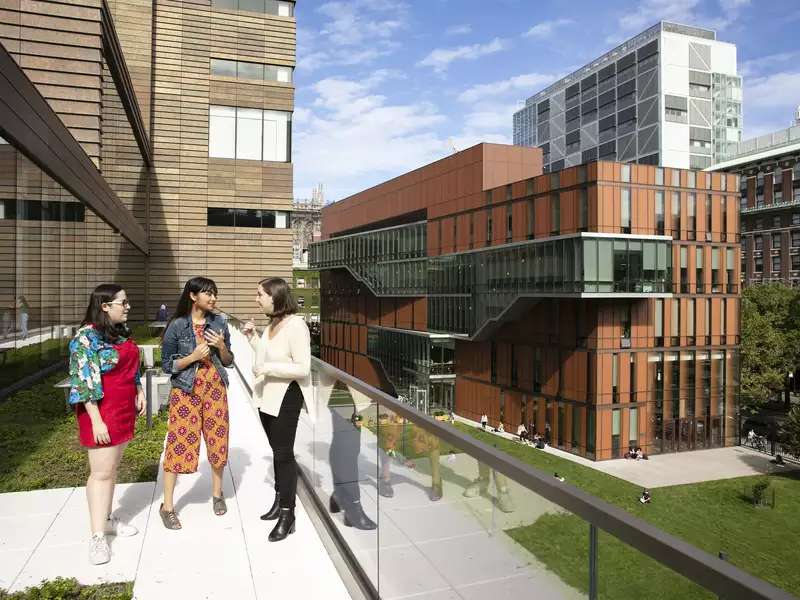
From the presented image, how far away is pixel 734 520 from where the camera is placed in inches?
1035

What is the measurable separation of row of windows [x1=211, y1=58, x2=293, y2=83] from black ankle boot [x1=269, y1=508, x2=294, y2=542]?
29308mm

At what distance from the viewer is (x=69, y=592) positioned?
11.9ft

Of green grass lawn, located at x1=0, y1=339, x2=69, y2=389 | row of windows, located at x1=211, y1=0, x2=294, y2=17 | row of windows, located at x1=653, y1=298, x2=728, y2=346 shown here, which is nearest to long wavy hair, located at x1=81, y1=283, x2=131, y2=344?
green grass lawn, located at x1=0, y1=339, x2=69, y2=389

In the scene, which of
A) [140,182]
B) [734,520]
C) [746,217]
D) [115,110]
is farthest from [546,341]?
[746,217]

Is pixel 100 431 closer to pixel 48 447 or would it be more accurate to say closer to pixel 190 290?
pixel 190 290

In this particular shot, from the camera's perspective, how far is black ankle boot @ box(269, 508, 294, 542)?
4555 millimetres

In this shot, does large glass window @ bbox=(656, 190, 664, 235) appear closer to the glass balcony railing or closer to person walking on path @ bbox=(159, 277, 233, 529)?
the glass balcony railing

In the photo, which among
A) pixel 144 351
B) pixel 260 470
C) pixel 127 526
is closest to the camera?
pixel 127 526

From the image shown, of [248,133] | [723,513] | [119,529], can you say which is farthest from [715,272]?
[119,529]

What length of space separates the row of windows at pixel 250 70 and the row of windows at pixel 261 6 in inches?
103

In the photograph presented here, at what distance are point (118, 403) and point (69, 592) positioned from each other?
1.17 meters

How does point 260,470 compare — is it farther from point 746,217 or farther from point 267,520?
point 746,217

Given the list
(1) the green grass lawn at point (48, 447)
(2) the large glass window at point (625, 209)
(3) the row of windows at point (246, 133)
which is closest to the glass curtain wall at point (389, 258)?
(2) the large glass window at point (625, 209)

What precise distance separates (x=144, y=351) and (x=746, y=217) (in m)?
79.5
